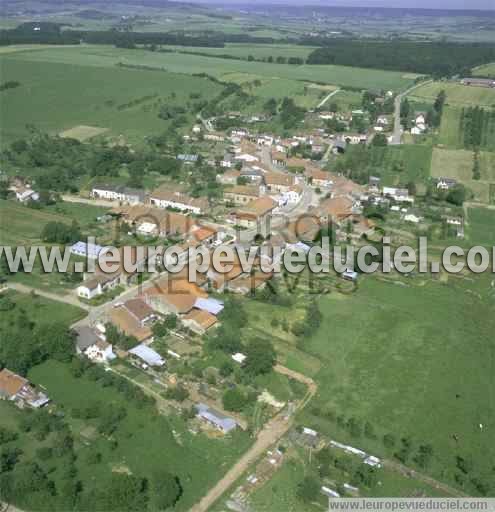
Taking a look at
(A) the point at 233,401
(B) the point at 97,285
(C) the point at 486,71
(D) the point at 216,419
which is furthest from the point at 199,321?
(C) the point at 486,71

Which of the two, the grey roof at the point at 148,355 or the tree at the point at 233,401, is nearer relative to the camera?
the tree at the point at 233,401

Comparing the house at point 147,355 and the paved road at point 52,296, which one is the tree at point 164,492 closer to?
the house at point 147,355

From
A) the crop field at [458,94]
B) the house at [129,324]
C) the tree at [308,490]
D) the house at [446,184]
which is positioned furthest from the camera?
the crop field at [458,94]

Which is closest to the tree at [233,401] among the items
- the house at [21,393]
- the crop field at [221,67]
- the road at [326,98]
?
the house at [21,393]

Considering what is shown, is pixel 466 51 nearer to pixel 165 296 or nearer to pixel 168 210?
pixel 168 210

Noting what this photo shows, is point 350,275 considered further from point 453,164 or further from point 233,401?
point 453,164

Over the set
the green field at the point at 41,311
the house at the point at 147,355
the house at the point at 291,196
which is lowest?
the house at the point at 147,355
